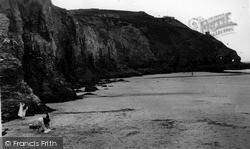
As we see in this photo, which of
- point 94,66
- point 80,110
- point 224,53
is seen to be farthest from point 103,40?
point 80,110

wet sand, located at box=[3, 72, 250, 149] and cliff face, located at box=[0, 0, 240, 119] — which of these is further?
cliff face, located at box=[0, 0, 240, 119]

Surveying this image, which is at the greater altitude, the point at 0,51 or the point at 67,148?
the point at 0,51

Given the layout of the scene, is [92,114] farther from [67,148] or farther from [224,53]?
[224,53]

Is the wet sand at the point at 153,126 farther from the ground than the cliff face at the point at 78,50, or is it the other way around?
the cliff face at the point at 78,50

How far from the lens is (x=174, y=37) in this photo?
289ft

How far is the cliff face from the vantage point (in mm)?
14352

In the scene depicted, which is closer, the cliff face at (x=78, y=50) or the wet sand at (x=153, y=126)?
the wet sand at (x=153, y=126)

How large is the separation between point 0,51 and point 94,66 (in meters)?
39.2

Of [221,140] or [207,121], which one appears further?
[207,121]

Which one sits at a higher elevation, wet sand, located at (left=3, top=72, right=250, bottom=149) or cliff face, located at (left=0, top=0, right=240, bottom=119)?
cliff face, located at (left=0, top=0, right=240, bottom=119)

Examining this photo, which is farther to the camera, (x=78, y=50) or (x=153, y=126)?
(x=78, y=50)

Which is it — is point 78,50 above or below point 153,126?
above

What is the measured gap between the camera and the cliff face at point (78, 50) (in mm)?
14352

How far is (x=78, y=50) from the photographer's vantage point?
45.8 metres
